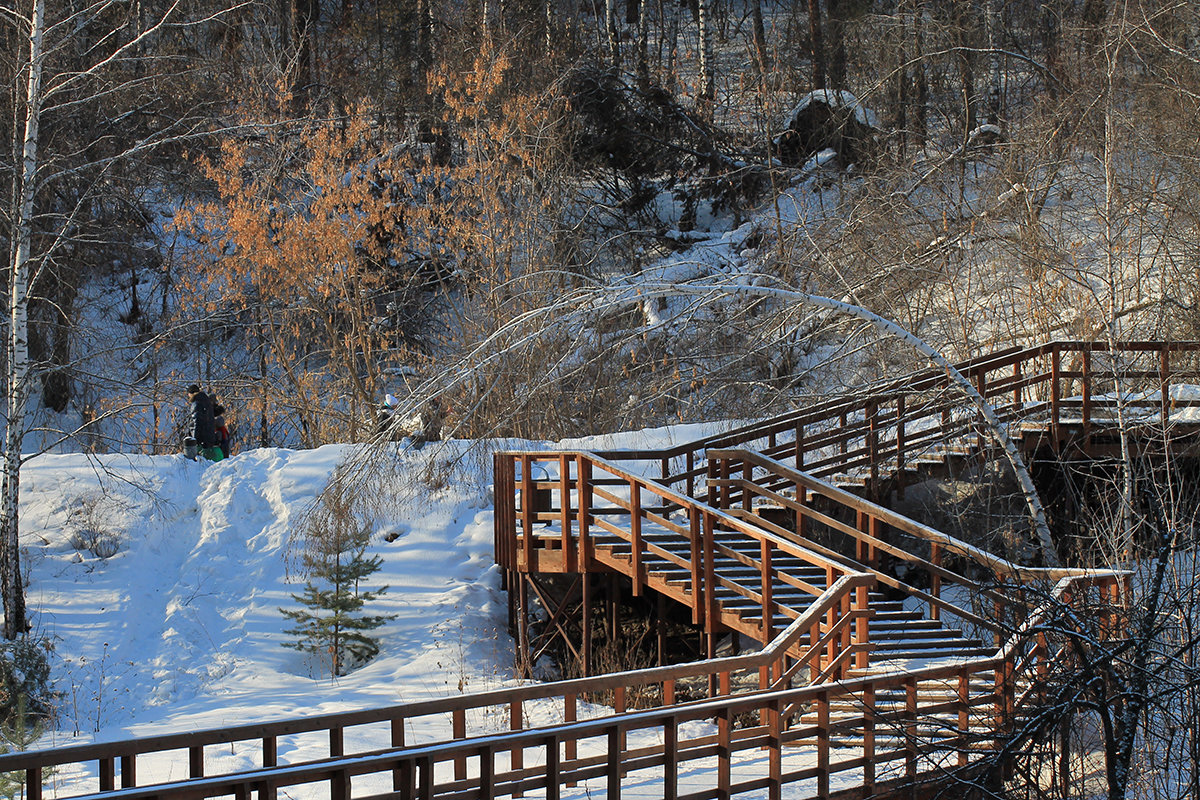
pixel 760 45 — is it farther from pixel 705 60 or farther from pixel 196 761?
pixel 196 761

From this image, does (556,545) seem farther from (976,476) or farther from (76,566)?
(76,566)

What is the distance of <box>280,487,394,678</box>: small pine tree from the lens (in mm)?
14016

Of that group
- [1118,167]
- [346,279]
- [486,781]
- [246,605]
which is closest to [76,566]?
[246,605]

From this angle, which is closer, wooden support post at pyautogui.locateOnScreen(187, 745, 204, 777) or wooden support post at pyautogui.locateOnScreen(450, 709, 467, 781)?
wooden support post at pyautogui.locateOnScreen(187, 745, 204, 777)

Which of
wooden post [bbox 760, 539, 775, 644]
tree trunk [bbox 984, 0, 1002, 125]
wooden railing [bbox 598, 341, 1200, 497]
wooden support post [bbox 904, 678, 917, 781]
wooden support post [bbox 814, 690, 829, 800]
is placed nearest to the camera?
wooden support post [bbox 904, 678, 917, 781]

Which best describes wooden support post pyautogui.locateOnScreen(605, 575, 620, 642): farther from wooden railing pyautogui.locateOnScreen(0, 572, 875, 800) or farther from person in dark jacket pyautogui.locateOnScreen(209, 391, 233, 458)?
person in dark jacket pyautogui.locateOnScreen(209, 391, 233, 458)

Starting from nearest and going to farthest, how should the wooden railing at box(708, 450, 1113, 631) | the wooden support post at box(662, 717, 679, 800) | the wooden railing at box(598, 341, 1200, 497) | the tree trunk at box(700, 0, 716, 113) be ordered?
1. the wooden support post at box(662, 717, 679, 800)
2. the wooden railing at box(708, 450, 1113, 631)
3. the wooden railing at box(598, 341, 1200, 497)
4. the tree trunk at box(700, 0, 716, 113)

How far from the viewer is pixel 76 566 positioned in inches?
622

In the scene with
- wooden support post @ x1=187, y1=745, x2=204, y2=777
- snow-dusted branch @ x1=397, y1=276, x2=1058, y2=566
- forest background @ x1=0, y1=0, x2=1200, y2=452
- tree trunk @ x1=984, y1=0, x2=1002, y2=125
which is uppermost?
tree trunk @ x1=984, y1=0, x2=1002, y2=125

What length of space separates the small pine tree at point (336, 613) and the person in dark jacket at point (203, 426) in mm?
4956

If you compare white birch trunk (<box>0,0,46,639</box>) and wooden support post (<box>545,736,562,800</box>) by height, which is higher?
white birch trunk (<box>0,0,46,639</box>)

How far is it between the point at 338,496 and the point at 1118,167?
16039 millimetres

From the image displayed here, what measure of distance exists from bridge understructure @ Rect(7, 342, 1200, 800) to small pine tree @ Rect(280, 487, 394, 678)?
1923mm

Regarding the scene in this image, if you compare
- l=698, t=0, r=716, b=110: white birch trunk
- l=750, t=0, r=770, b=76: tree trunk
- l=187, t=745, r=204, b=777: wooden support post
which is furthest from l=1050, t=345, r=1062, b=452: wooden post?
l=698, t=0, r=716, b=110: white birch trunk
